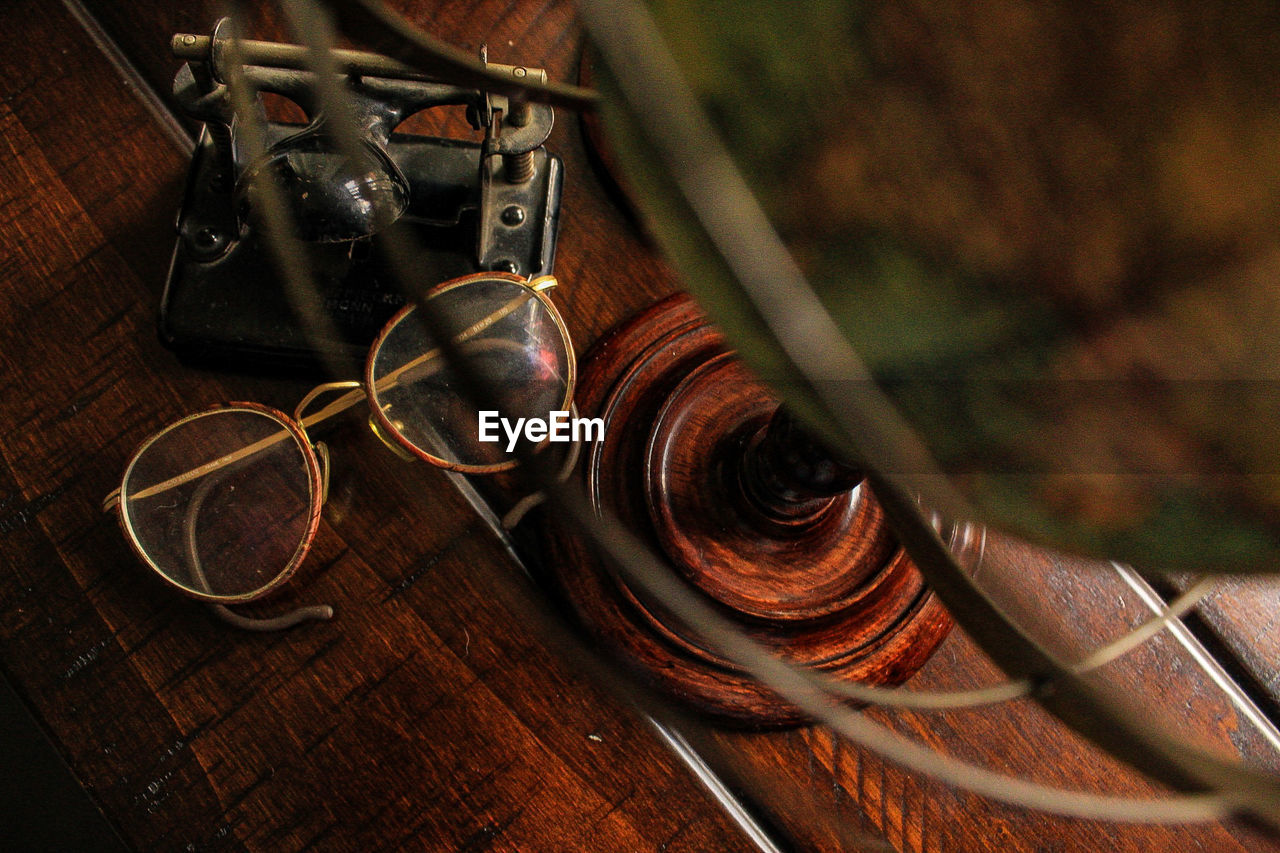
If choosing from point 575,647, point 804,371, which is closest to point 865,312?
point 804,371

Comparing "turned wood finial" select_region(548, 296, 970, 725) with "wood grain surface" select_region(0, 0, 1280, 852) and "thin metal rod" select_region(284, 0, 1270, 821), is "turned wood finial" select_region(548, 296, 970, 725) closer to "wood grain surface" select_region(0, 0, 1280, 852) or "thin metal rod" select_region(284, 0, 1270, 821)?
"wood grain surface" select_region(0, 0, 1280, 852)

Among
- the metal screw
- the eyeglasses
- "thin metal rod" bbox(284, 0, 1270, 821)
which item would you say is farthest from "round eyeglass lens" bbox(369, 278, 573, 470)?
"thin metal rod" bbox(284, 0, 1270, 821)

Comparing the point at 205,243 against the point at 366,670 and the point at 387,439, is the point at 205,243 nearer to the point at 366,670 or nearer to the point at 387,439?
the point at 387,439

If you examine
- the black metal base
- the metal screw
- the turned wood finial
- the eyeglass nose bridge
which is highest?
the metal screw

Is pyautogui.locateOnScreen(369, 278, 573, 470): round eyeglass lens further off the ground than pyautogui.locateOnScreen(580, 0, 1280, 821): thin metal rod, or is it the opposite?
pyautogui.locateOnScreen(580, 0, 1280, 821): thin metal rod

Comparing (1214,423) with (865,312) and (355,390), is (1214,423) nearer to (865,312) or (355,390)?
(865,312)

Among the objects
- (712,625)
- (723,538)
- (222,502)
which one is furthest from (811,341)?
(222,502)
